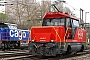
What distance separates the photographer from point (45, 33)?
1372cm

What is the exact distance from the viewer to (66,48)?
13.9 meters

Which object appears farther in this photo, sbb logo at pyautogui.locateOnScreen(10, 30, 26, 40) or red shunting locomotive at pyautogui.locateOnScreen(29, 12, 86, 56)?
sbb logo at pyautogui.locateOnScreen(10, 30, 26, 40)

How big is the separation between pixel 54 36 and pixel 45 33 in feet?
2.00

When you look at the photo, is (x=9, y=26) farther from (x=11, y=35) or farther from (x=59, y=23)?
(x=59, y=23)

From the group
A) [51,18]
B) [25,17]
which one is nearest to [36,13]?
[25,17]

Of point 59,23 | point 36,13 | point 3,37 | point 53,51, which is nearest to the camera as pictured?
point 53,51

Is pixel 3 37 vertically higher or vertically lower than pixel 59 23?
lower

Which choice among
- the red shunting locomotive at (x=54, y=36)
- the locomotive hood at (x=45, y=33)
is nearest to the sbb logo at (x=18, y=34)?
the red shunting locomotive at (x=54, y=36)

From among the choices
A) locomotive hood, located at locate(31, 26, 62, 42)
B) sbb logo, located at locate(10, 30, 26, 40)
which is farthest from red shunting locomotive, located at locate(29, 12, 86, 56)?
sbb logo, located at locate(10, 30, 26, 40)

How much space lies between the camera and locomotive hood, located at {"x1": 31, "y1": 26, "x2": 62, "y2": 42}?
13.5 m

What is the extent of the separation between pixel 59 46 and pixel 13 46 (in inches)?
536

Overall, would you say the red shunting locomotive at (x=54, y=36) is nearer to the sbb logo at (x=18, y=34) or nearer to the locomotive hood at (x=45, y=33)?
the locomotive hood at (x=45, y=33)

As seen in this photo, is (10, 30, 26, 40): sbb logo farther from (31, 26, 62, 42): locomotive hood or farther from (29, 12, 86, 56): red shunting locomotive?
(31, 26, 62, 42): locomotive hood

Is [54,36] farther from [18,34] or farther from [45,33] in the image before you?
[18,34]
